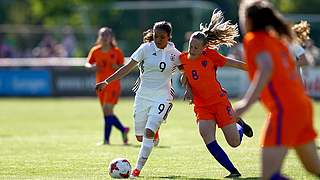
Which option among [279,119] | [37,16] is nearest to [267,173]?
[279,119]

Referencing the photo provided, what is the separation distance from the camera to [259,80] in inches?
300

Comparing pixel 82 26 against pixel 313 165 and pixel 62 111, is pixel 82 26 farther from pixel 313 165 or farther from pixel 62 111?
pixel 313 165

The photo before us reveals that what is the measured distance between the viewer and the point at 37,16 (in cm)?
4794

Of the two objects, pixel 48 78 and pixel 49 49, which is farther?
pixel 49 49

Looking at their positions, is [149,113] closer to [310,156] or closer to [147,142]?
[147,142]

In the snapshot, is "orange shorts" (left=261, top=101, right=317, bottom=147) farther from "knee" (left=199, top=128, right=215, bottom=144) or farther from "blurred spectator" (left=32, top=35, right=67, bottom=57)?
"blurred spectator" (left=32, top=35, right=67, bottom=57)

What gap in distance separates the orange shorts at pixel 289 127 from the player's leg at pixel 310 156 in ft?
0.27

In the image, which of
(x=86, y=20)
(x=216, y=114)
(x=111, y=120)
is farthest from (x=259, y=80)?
(x=86, y=20)

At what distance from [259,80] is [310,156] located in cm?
92

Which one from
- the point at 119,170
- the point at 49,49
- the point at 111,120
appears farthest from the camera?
the point at 49,49

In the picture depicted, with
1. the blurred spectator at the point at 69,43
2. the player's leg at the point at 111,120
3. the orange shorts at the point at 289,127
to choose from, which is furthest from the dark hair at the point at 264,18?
the blurred spectator at the point at 69,43

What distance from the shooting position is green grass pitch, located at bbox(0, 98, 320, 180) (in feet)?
38.2

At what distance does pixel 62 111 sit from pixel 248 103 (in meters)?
20.0

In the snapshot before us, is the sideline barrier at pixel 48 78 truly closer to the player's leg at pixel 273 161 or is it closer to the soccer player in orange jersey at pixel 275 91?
the soccer player in orange jersey at pixel 275 91
